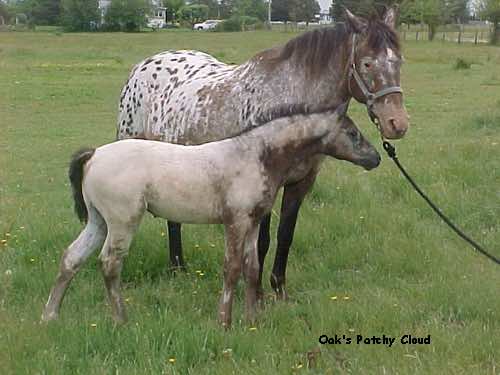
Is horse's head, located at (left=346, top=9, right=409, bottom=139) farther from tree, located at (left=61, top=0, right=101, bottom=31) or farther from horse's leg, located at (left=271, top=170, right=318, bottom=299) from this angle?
tree, located at (left=61, top=0, right=101, bottom=31)

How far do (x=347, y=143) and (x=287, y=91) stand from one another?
21.1 inches

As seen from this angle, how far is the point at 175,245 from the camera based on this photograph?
219 inches

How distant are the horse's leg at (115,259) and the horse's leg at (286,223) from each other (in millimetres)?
1209

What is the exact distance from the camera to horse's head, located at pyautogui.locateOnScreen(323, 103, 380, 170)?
4100 mm

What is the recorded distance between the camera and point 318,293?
482 centimetres

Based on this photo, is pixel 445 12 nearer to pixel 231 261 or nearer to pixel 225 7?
pixel 225 7

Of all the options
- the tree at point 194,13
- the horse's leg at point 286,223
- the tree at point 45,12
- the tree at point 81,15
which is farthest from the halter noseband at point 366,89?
the tree at point 194,13

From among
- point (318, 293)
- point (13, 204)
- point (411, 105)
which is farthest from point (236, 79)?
point (411, 105)

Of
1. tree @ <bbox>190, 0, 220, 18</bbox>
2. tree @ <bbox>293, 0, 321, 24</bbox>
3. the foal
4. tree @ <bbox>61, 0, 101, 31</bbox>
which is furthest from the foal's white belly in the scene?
tree @ <bbox>190, 0, 220, 18</bbox>

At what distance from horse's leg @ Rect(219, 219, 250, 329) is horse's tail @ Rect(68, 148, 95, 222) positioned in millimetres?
905

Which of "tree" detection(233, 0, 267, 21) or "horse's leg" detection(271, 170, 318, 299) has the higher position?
"tree" detection(233, 0, 267, 21)

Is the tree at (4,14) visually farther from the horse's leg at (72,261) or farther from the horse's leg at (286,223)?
the horse's leg at (72,261)

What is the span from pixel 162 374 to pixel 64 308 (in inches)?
53.7

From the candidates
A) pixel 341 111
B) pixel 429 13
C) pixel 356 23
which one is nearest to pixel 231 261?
pixel 341 111
